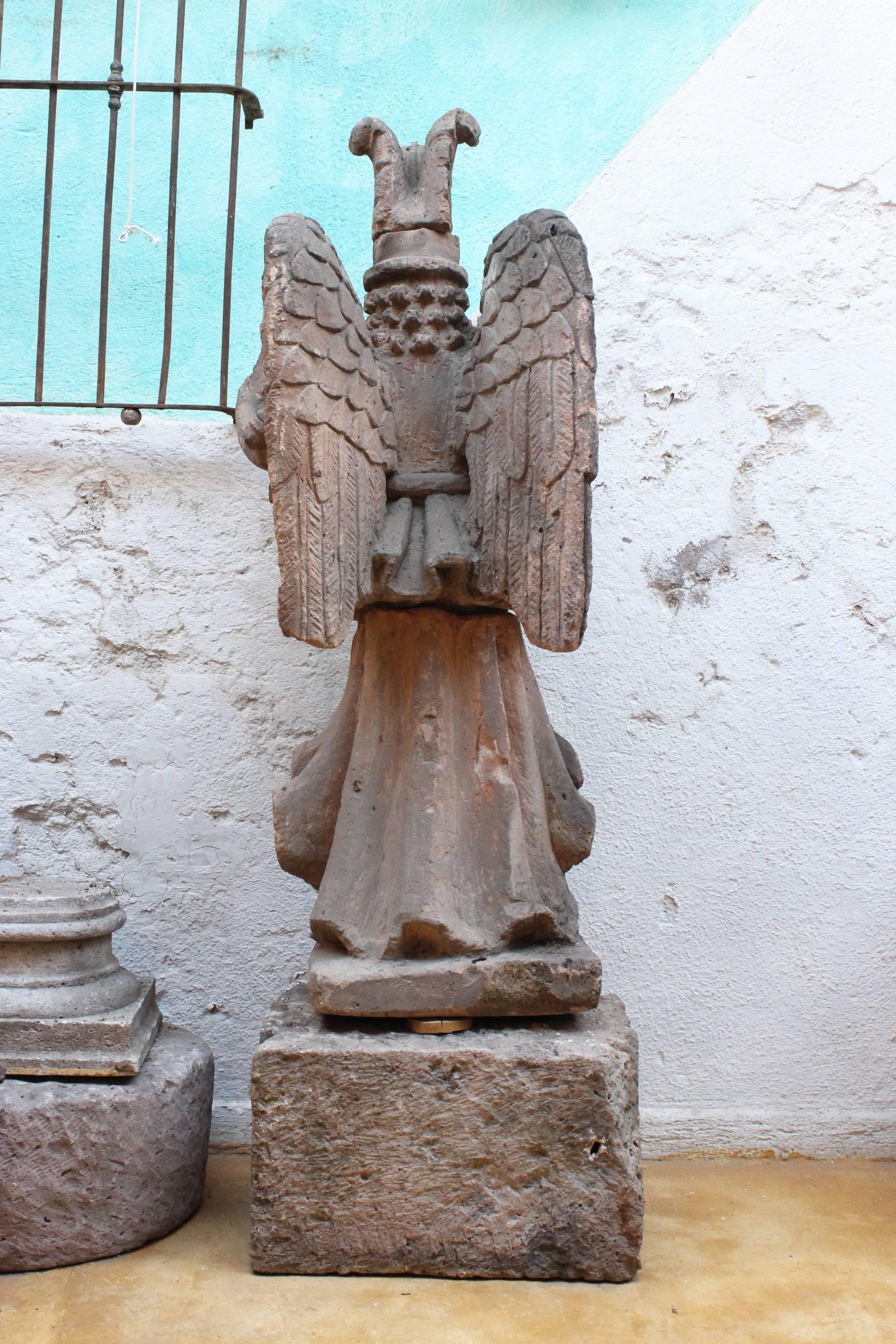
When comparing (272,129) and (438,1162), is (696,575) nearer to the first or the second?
(438,1162)

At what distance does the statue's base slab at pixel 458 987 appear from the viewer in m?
1.70

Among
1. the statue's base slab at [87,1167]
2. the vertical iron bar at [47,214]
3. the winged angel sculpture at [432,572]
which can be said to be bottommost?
the statue's base slab at [87,1167]

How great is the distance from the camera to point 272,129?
8.85 ft

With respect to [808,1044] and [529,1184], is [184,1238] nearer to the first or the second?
[529,1184]

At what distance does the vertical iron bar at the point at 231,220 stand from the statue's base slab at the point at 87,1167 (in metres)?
1.39

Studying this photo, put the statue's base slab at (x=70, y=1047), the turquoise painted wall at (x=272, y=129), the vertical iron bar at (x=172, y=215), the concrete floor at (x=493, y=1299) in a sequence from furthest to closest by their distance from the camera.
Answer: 1. the turquoise painted wall at (x=272, y=129)
2. the vertical iron bar at (x=172, y=215)
3. the statue's base slab at (x=70, y=1047)
4. the concrete floor at (x=493, y=1299)

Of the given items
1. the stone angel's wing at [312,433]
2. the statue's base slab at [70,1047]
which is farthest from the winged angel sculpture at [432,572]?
the statue's base slab at [70,1047]

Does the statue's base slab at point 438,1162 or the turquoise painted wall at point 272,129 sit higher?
the turquoise painted wall at point 272,129

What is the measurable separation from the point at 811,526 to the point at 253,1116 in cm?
A: 162

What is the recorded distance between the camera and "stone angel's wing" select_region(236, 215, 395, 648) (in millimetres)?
1585

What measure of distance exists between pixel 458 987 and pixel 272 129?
2031 millimetres

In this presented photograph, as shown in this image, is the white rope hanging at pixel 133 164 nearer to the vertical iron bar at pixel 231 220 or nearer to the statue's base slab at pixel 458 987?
the vertical iron bar at pixel 231 220

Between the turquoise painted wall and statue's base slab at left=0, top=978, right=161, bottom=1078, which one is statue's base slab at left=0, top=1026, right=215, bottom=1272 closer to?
statue's base slab at left=0, top=978, right=161, bottom=1078

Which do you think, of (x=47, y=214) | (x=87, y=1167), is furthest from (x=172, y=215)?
(x=87, y=1167)
